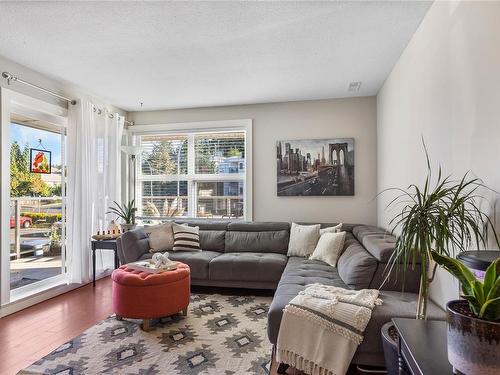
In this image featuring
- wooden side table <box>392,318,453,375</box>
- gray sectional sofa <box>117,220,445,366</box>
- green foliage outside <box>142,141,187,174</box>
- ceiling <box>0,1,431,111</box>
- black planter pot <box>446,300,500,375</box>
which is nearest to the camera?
black planter pot <box>446,300,500,375</box>

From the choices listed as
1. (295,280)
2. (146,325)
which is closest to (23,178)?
(146,325)

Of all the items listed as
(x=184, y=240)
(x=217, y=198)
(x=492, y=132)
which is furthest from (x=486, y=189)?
(x=217, y=198)

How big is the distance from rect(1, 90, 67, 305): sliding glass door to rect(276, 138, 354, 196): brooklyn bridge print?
2.91 m

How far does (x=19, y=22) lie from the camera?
2338mm

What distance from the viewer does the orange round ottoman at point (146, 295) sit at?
2.54m

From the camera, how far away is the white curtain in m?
3.68

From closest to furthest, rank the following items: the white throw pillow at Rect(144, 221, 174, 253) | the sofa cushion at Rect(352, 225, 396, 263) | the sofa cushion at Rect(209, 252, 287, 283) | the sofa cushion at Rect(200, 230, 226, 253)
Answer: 1. the sofa cushion at Rect(352, 225, 396, 263)
2. the sofa cushion at Rect(209, 252, 287, 283)
3. the white throw pillow at Rect(144, 221, 174, 253)
4. the sofa cushion at Rect(200, 230, 226, 253)

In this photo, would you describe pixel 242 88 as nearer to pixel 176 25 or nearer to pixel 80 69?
pixel 176 25

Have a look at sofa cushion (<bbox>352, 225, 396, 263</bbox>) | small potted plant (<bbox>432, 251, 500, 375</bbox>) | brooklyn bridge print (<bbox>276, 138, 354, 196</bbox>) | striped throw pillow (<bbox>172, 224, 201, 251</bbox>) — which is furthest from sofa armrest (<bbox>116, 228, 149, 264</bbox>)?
small potted plant (<bbox>432, 251, 500, 375</bbox>)

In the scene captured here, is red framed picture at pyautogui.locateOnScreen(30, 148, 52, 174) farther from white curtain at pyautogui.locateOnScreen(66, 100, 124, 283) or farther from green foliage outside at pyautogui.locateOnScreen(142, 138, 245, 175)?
green foliage outside at pyautogui.locateOnScreen(142, 138, 245, 175)

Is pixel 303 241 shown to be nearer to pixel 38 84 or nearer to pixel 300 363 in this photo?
pixel 300 363

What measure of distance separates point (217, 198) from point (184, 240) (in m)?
0.99

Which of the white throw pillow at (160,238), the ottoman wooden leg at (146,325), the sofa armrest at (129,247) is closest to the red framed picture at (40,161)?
the sofa armrest at (129,247)

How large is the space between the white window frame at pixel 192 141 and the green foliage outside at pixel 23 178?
152 centimetres
